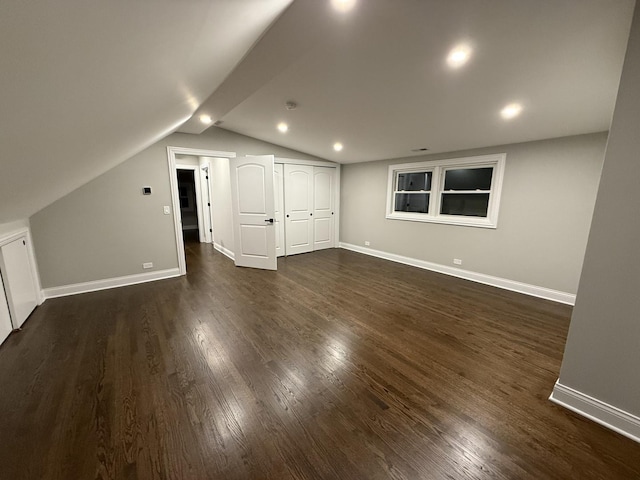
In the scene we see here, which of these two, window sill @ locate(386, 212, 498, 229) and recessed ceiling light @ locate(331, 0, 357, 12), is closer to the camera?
recessed ceiling light @ locate(331, 0, 357, 12)

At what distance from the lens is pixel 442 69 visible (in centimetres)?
211

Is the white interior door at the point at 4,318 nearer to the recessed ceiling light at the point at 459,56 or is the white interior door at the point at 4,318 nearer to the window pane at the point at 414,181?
the recessed ceiling light at the point at 459,56

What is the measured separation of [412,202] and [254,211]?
3.06 m

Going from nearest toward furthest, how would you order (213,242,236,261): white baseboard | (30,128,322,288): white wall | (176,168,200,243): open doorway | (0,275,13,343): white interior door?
(0,275,13,343): white interior door < (30,128,322,288): white wall < (213,242,236,261): white baseboard < (176,168,200,243): open doorway

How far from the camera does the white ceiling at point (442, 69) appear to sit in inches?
61.0

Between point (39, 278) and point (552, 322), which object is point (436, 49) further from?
point (39, 278)

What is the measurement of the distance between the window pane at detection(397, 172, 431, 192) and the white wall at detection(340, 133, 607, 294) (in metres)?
0.33

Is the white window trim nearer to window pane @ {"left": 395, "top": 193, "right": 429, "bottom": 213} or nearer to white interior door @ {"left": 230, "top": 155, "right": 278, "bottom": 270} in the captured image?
window pane @ {"left": 395, "top": 193, "right": 429, "bottom": 213}

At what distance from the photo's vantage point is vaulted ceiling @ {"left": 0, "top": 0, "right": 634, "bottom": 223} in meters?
0.74

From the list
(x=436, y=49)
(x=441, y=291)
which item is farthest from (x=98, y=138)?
(x=441, y=291)

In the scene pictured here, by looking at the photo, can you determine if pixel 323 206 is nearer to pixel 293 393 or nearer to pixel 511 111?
pixel 511 111

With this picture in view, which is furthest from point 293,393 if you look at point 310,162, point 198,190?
point 198,190

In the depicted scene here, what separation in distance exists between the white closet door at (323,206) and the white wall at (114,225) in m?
2.37

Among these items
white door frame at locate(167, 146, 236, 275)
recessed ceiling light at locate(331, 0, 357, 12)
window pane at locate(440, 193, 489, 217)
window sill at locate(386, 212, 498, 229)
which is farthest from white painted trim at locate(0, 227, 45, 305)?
window pane at locate(440, 193, 489, 217)
